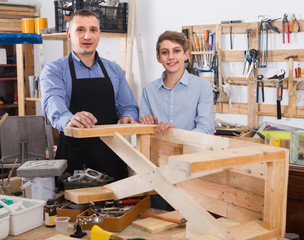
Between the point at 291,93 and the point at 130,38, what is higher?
the point at 130,38

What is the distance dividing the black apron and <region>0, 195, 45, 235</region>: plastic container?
692mm

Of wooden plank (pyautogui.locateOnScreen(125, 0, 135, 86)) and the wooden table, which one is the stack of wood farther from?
the wooden table

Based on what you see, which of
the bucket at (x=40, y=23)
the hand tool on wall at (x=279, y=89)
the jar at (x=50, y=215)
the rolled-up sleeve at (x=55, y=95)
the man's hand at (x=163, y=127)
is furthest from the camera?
the bucket at (x=40, y=23)

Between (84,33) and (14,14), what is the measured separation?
393 cm

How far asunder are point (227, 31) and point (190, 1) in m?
0.61

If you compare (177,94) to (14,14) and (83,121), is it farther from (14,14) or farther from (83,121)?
(14,14)

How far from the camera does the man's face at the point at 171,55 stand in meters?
2.55

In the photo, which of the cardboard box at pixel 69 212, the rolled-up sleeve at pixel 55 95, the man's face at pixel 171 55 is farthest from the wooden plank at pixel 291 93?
the cardboard box at pixel 69 212

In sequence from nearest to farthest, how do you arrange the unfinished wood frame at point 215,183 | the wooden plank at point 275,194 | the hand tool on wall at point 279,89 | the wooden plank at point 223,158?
the wooden plank at point 223,158
the unfinished wood frame at point 215,183
the wooden plank at point 275,194
the hand tool on wall at point 279,89

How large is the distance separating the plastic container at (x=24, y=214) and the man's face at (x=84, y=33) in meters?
1.01

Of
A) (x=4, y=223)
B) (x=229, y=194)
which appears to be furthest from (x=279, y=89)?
(x=4, y=223)

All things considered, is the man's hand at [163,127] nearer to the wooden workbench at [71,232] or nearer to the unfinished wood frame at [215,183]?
the unfinished wood frame at [215,183]

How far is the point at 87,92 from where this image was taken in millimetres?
2662

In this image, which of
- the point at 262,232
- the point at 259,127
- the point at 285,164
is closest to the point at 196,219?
the point at 262,232
